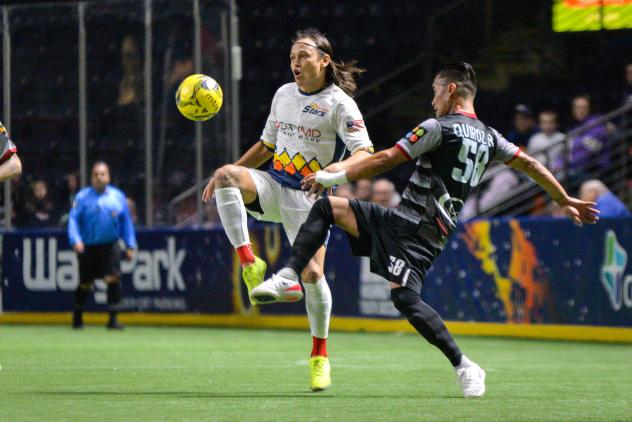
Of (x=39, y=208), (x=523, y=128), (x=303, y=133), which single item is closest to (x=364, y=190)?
(x=523, y=128)

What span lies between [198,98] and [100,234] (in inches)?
324

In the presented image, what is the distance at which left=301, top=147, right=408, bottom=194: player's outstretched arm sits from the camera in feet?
24.7

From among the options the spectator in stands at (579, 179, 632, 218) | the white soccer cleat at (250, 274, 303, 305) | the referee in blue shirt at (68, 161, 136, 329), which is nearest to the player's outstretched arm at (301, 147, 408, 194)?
the white soccer cleat at (250, 274, 303, 305)

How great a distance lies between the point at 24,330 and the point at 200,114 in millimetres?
8704

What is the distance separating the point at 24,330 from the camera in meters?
16.8

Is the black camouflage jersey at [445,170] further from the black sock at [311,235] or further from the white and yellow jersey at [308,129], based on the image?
the white and yellow jersey at [308,129]

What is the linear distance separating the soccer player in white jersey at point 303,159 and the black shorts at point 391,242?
80 centimetres

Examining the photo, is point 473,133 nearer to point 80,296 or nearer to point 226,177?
point 226,177

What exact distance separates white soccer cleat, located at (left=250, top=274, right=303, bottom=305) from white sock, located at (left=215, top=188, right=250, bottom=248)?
3.24ft

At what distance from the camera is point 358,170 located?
7613 millimetres

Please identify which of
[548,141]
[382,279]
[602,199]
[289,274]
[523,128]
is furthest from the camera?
[523,128]

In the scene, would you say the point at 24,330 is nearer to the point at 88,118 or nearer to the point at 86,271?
the point at 86,271

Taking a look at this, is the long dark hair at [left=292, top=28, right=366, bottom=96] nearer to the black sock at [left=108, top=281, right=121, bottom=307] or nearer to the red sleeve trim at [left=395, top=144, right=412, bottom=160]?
the red sleeve trim at [left=395, top=144, right=412, bottom=160]

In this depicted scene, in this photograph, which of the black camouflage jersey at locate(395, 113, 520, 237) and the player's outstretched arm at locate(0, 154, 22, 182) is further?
the player's outstretched arm at locate(0, 154, 22, 182)
